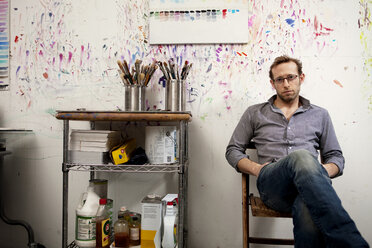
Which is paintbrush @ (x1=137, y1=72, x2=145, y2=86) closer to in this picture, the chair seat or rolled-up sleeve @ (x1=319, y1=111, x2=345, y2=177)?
the chair seat

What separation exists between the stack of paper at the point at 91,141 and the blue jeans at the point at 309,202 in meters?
0.81

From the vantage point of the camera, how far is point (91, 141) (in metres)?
1.47

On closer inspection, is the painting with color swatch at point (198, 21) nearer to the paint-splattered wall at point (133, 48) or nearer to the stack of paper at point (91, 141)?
→ the paint-splattered wall at point (133, 48)

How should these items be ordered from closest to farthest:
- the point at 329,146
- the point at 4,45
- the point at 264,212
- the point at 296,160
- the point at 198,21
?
the point at 296,160, the point at 264,212, the point at 329,146, the point at 198,21, the point at 4,45

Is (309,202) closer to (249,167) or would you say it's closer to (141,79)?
(249,167)

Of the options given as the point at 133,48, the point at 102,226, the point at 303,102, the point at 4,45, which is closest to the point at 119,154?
the point at 102,226

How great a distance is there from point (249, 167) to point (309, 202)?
0.38m

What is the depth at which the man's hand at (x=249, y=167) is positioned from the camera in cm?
136

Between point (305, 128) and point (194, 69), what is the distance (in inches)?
29.6

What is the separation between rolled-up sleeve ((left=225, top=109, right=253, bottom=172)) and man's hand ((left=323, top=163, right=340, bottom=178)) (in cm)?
41

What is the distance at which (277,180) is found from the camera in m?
1.21

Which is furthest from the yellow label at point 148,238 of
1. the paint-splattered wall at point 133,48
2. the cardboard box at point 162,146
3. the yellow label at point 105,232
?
the paint-splattered wall at point 133,48

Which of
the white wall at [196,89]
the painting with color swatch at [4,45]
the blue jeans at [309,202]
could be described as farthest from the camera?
the painting with color swatch at [4,45]

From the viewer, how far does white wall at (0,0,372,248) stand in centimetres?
173
